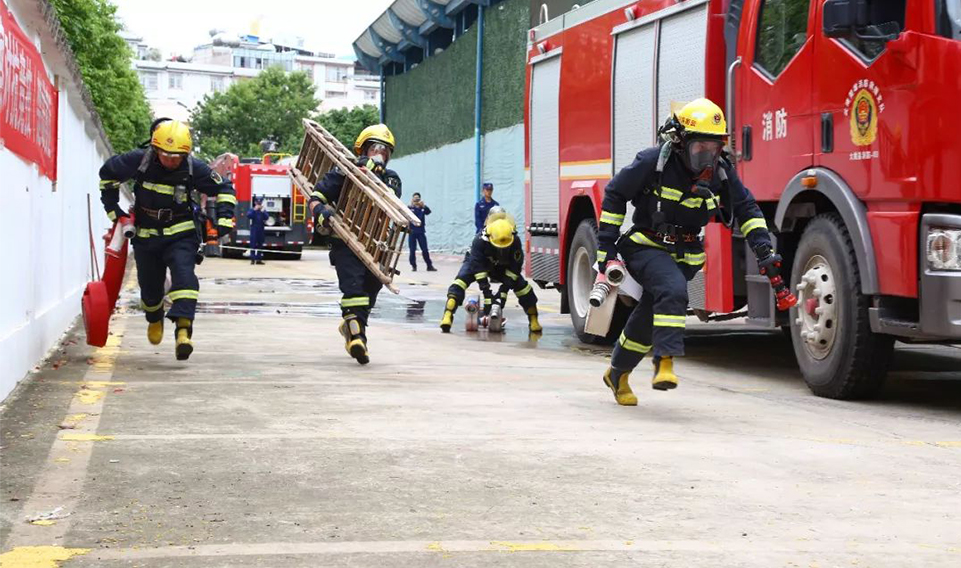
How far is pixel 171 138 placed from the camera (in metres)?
9.74

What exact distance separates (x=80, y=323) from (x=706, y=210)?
6923mm

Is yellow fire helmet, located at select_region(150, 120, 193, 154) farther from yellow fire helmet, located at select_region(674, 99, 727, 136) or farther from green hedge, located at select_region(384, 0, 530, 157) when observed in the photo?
green hedge, located at select_region(384, 0, 530, 157)

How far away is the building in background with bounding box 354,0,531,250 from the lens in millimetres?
35562

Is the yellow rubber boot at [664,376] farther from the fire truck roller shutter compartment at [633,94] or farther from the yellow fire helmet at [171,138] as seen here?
the yellow fire helmet at [171,138]

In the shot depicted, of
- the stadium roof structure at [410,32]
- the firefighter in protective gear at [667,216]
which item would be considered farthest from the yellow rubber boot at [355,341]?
the stadium roof structure at [410,32]

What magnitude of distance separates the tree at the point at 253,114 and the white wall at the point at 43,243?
2736 inches

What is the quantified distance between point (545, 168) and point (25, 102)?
601cm

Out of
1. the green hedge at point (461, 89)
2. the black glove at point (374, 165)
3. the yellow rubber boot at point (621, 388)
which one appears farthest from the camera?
the green hedge at point (461, 89)

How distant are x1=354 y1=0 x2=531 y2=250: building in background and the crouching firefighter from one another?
1948 cm

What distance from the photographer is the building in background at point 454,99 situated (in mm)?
35562

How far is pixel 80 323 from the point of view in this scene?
12898mm

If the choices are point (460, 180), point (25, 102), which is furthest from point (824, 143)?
point (460, 180)

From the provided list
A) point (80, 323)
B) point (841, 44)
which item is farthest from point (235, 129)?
point (841, 44)

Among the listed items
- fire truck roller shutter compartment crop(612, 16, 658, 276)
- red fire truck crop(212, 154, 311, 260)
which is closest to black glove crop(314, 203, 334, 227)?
fire truck roller shutter compartment crop(612, 16, 658, 276)
